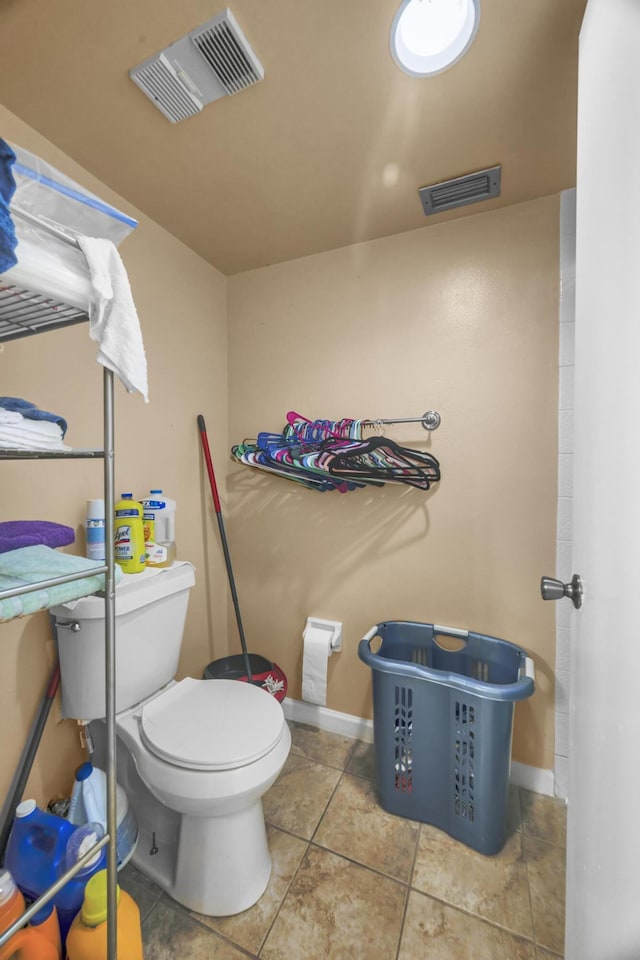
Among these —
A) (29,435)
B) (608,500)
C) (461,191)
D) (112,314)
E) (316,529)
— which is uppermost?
(461,191)

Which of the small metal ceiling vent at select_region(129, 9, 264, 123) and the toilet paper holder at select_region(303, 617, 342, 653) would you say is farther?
the toilet paper holder at select_region(303, 617, 342, 653)

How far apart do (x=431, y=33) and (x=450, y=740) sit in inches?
76.1

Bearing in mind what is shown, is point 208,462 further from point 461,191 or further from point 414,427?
point 461,191

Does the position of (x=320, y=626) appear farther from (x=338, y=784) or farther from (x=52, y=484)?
(x=52, y=484)

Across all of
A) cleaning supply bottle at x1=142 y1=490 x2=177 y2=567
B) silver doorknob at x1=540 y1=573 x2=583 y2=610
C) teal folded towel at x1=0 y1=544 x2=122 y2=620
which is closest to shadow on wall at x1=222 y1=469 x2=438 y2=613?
cleaning supply bottle at x1=142 y1=490 x2=177 y2=567

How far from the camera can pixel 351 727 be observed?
173 centimetres

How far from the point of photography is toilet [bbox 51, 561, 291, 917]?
1.01 meters

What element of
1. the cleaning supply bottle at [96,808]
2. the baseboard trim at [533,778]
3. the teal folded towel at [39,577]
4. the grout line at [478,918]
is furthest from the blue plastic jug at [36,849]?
the baseboard trim at [533,778]

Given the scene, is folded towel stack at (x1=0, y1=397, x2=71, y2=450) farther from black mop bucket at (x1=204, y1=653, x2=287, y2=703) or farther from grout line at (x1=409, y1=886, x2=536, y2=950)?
grout line at (x1=409, y1=886, x2=536, y2=950)

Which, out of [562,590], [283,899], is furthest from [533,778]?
[562,590]

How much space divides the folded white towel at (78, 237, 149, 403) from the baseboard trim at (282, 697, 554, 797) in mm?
1632

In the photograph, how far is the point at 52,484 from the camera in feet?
4.03

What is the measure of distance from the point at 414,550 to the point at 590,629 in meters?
0.93

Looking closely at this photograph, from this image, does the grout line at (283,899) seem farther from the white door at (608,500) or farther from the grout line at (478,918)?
the white door at (608,500)
